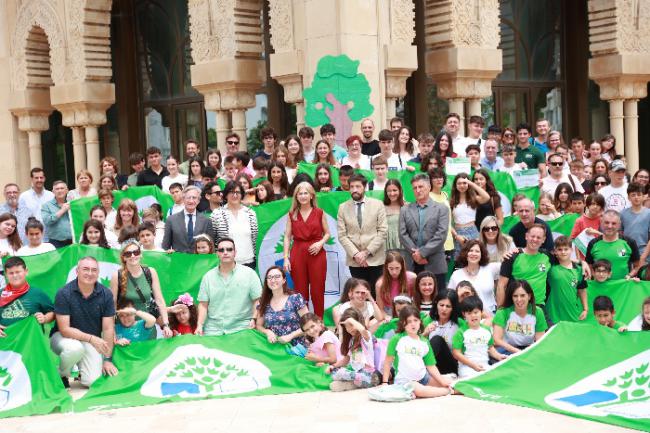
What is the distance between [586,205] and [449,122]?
2.52 meters

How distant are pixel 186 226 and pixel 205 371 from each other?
2282mm

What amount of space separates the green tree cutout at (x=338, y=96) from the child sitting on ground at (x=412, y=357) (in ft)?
19.4

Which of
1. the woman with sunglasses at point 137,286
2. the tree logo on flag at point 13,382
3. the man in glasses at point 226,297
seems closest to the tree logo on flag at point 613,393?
the man in glasses at point 226,297

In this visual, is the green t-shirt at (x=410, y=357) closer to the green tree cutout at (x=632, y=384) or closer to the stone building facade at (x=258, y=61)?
the green tree cutout at (x=632, y=384)

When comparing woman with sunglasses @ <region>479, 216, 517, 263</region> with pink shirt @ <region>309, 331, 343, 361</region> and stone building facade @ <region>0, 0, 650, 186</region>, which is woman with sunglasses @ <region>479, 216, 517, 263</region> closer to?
pink shirt @ <region>309, 331, 343, 361</region>

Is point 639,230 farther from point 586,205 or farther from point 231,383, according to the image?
point 231,383

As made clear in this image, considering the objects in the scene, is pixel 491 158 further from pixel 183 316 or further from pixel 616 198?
pixel 183 316

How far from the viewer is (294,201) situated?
1120 centimetres

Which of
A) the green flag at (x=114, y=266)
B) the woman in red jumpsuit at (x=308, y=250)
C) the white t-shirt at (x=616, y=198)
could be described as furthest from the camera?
the white t-shirt at (x=616, y=198)

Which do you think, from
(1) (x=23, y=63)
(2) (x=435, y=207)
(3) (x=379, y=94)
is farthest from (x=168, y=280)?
(1) (x=23, y=63)

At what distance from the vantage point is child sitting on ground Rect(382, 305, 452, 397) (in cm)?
903

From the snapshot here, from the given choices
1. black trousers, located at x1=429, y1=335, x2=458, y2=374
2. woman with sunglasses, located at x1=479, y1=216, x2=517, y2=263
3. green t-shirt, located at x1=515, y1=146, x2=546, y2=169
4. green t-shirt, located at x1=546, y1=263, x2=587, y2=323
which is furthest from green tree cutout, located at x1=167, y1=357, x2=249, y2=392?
green t-shirt, located at x1=515, y1=146, x2=546, y2=169

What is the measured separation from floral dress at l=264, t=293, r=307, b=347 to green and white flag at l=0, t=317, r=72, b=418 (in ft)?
6.42

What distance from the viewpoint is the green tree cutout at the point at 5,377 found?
909 centimetres
